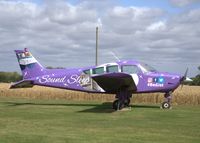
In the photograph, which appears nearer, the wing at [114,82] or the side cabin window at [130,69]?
the wing at [114,82]

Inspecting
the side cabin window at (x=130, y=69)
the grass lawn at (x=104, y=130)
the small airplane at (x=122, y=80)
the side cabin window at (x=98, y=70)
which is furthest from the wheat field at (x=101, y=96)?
the grass lawn at (x=104, y=130)

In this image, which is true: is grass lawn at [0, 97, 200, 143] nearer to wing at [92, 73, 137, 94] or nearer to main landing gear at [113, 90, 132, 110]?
wing at [92, 73, 137, 94]

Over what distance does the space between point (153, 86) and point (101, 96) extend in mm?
10285

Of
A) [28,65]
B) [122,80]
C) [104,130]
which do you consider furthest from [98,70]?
[104,130]

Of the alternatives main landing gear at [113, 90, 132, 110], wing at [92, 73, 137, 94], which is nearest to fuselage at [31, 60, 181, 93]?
wing at [92, 73, 137, 94]

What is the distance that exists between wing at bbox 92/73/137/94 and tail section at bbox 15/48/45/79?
4.88 meters

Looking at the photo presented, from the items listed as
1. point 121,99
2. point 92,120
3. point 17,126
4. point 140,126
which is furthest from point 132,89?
point 17,126

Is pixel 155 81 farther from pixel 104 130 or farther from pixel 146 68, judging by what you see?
pixel 104 130

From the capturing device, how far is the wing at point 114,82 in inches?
746

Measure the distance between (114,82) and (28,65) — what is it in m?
6.75

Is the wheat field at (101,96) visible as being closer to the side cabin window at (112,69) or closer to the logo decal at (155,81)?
the logo decal at (155,81)

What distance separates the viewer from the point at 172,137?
1116 cm

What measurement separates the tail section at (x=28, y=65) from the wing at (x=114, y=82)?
4880mm

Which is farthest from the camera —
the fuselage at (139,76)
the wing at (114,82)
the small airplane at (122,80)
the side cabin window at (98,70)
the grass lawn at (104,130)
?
the side cabin window at (98,70)
